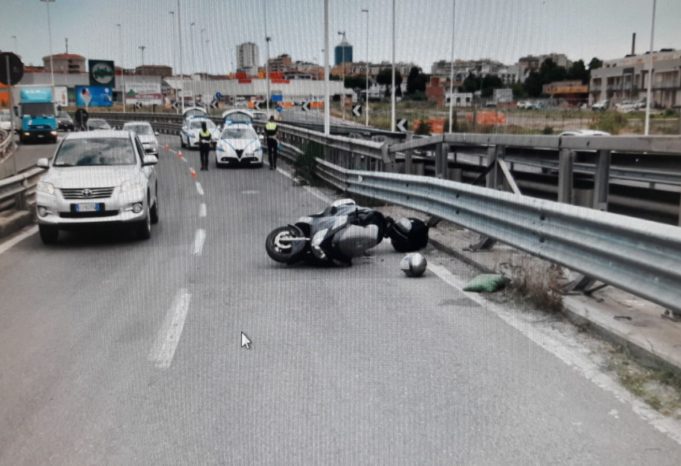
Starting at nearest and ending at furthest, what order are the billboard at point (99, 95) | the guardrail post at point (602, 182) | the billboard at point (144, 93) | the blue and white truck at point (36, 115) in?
1. the guardrail post at point (602, 182)
2. the blue and white truck at point (36, 115)
3. the billboard at point (99, 95)
4. the billboard at point (144, 93)

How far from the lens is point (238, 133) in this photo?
97.6 ft

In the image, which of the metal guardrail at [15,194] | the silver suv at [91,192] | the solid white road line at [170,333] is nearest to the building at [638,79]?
the metal guardrail at [15,194]

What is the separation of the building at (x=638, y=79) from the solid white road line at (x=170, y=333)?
121ft

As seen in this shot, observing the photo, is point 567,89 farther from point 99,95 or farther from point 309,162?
point 309,162

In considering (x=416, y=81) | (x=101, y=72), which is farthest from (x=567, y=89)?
(x=101, y=72)

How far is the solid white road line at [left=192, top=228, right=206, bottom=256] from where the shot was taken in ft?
37.9

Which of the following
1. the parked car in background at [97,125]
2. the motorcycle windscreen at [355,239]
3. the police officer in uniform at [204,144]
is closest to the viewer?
the motorcycle windscreen at [355,239]

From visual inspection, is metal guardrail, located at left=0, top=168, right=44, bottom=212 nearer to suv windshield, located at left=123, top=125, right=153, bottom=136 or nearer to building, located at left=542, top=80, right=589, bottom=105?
suv windshield, located at left=123, top=125, right=153, bottom=136

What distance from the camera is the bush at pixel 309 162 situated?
73.2 ft

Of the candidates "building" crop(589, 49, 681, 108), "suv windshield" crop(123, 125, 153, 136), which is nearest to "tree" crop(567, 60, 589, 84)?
"building" crop(589, 49, 681, 108)

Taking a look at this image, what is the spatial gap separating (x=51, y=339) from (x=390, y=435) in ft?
11.8

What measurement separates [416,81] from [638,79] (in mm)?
25640

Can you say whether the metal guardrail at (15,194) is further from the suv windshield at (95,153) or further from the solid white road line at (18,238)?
the suv windshield at (95,153)

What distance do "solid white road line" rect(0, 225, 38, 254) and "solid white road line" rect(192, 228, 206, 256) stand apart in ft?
9.38
